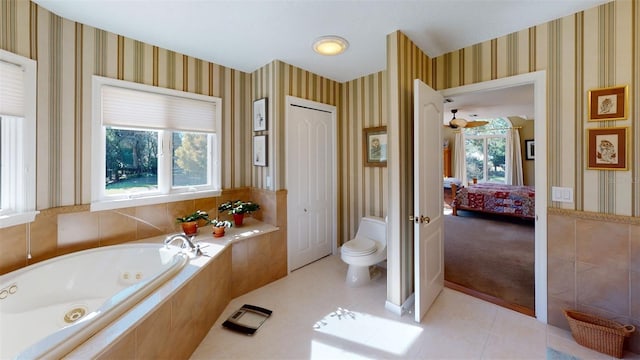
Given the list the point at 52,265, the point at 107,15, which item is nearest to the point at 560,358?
the point at 52,265

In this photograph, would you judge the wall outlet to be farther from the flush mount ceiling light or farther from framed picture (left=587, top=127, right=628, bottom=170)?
the flush mount ceiling light

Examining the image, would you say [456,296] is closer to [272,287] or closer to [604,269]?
[604,269]

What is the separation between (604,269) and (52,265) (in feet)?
12.7

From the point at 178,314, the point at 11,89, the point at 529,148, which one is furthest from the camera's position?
the point at 529,148

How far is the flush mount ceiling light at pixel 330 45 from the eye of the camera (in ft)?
7.48

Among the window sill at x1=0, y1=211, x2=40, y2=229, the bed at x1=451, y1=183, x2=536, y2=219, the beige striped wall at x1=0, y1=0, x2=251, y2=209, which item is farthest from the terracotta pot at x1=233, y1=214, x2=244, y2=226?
the bed at x1=451, y1=183, x2=536, y2=219

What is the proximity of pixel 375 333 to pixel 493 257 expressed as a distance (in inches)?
94.3

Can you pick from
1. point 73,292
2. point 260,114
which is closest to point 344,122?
point 260,114

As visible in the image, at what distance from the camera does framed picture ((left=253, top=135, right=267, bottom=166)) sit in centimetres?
291

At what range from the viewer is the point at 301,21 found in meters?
2.04

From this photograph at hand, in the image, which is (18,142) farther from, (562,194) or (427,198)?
(562,194)

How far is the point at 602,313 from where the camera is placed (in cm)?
188

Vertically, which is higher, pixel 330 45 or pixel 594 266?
pixel 330 45

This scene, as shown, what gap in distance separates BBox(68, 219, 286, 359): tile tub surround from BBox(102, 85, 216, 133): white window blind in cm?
110
